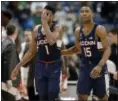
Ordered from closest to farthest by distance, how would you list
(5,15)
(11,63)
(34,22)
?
(11,63)
(5,15)
(34,22)

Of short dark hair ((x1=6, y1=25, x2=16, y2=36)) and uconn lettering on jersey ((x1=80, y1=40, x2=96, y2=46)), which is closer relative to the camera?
uconn lettering on jersey ((x1=80, y1=40, x2=96, y2=46))

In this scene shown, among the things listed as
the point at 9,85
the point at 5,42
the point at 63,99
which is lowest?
the point at 63,99

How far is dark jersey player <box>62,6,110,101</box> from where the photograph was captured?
709cm


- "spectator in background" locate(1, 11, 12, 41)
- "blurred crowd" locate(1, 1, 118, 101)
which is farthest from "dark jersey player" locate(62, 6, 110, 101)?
"blurred crowd" locate(1, 1, 118, 101)

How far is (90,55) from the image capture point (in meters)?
7.17

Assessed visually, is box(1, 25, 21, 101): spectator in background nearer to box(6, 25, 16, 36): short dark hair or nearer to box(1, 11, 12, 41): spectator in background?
box(6, 25, 16, 36): short dark hair

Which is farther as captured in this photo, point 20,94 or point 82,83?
point 20,94

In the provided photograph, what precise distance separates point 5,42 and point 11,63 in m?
0.42

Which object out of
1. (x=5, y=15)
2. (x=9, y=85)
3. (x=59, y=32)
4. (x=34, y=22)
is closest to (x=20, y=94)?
(x=9, y=85)

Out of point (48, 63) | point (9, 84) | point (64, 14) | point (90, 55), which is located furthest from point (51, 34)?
point (64, 14)

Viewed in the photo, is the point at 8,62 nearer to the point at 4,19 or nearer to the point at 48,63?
the point at 48,63

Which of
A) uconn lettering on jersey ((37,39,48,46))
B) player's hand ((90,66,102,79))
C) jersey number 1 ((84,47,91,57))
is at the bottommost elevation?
player's hand ((90,66,102,79))

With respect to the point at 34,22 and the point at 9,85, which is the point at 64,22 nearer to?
the point at 34,22

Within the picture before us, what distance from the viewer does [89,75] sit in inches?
283
